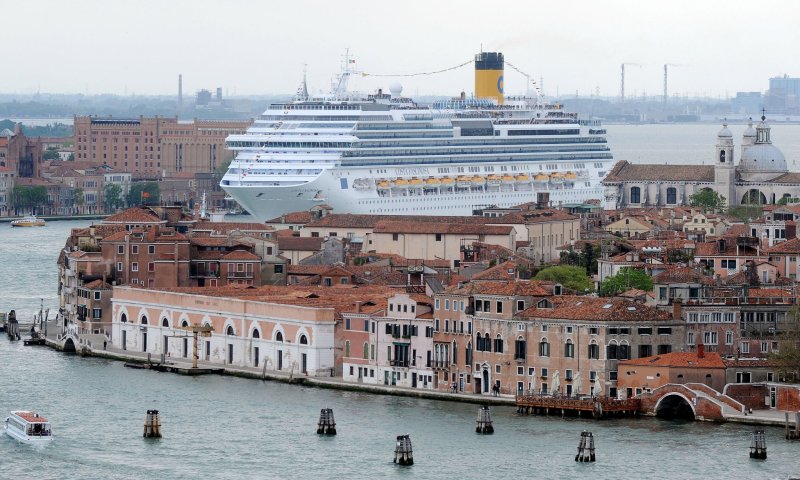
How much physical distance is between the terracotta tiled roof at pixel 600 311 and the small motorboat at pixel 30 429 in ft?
24.9

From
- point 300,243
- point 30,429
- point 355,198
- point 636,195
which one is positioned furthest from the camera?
point 636,195

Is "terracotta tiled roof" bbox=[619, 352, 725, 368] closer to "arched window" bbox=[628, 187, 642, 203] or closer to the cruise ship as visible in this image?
the cruise ship

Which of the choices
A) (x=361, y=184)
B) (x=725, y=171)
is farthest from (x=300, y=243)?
(x=725, y=171)

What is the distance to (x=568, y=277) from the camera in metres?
48.2

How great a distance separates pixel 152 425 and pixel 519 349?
19.4 ft

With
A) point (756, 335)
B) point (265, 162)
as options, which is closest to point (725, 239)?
point (756, 335)

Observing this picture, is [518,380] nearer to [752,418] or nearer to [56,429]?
[752,418]

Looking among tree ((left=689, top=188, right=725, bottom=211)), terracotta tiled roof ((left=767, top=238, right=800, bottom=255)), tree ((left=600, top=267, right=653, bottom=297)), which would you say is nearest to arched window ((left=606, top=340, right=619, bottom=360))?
tree ((left=600, top=267, right=653, bottom=297))

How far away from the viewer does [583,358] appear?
37.7m

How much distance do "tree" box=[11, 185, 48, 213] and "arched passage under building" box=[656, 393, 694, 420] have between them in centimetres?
7100

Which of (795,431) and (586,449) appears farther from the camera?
(795,431)

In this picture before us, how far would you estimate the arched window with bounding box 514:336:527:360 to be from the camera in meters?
38.4

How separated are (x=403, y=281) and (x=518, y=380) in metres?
10.3

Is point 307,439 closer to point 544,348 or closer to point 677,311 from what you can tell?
point 544,348
